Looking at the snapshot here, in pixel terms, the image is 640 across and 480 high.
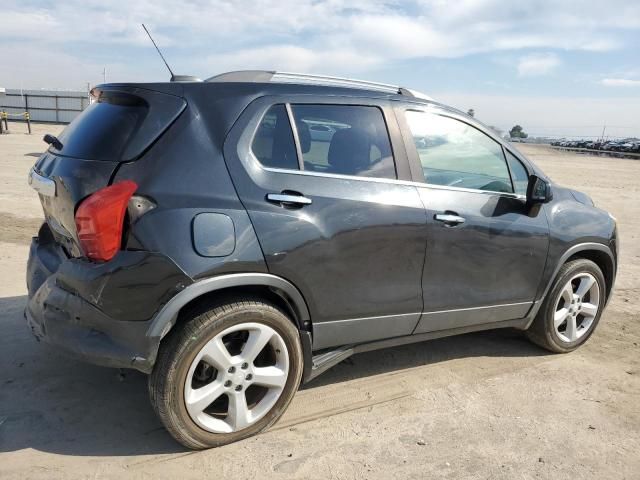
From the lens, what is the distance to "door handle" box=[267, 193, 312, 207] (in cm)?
289

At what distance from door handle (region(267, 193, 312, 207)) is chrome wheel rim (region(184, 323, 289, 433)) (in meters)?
0.65

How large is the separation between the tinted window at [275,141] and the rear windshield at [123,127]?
1.42 ft

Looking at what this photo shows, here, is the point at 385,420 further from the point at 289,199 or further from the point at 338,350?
the point at 289,199

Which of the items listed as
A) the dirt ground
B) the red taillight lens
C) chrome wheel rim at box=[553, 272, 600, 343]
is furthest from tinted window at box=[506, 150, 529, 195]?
the red taillight lens

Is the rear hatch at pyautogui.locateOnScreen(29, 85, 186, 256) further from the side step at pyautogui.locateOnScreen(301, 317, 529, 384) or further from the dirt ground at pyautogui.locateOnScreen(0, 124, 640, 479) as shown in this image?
the side step at pyautogui.locateOnScreen(301, 317, 529, 384)

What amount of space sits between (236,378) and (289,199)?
38.7 inches

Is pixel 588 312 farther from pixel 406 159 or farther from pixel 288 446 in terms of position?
pixel 288 446

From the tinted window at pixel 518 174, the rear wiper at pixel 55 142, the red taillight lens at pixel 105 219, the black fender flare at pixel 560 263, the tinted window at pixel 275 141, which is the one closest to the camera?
the red taillight lens at pixel 105 219

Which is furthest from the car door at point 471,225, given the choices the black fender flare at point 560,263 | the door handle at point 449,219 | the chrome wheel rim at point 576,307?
the chrome wheel rim at point 576,307

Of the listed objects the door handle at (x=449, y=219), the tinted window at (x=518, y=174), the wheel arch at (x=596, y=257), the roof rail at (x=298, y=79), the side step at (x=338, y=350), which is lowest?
the side step at (x=338, y=350)

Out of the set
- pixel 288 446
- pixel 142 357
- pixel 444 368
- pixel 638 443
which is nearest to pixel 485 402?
pixel 444 368

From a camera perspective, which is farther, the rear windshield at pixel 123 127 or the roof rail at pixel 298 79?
the roof rail at pixel 298 79

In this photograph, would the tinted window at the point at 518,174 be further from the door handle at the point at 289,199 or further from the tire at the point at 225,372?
the tire at the point at 225,372

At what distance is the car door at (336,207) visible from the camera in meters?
2.90
